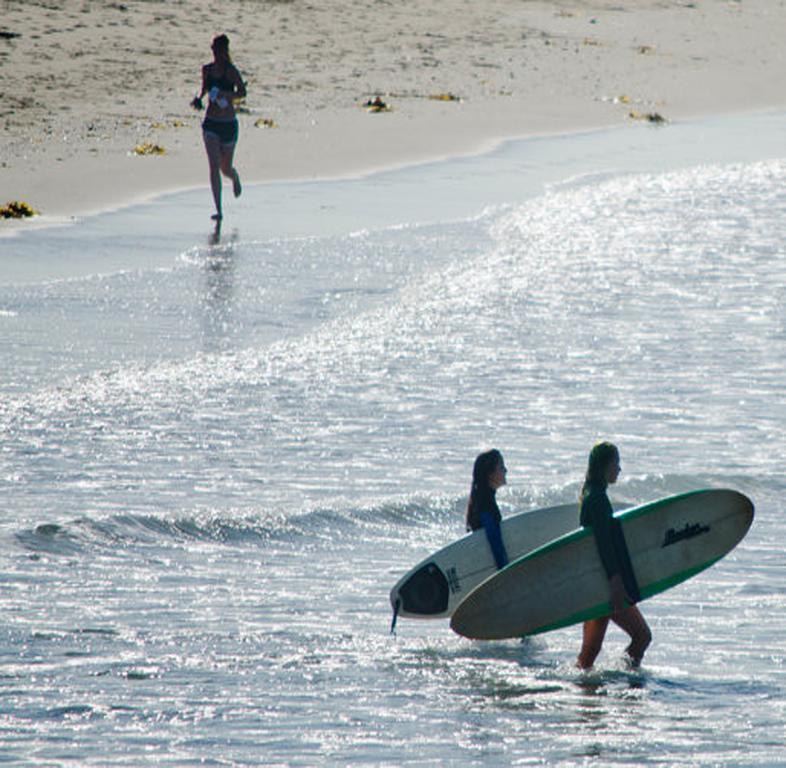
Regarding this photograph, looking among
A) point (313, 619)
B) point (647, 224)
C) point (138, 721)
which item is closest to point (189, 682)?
point (138, 721)

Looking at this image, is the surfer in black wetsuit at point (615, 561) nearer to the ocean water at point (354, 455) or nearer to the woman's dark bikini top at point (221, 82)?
the ocean water at point (354, 455)

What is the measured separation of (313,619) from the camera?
8578 mm

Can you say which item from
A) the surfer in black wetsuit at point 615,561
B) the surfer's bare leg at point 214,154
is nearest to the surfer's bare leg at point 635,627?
the surfer in black wetsuit at point 615,561

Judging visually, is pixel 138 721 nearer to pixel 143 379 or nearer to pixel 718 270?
pixel 143 379

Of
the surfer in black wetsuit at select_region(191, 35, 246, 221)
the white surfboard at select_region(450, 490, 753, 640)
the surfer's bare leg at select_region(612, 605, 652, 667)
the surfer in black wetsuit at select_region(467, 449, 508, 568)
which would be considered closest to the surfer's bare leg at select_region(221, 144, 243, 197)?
the surfer in black wetsuit at select_region(191, 35, 246, 221)

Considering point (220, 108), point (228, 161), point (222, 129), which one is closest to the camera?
point (220, 108)

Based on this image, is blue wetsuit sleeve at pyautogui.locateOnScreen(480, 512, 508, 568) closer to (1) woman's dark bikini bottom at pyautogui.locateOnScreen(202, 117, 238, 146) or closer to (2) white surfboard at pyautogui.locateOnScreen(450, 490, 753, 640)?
(2) white surfboard at pyautogui.locateOnScreen(450, 490, 753, 640)

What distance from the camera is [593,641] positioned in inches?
317

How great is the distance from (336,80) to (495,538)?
20.3 m

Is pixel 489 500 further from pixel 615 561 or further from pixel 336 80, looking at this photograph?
pixel 336 80

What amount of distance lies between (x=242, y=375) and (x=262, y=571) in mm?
4137

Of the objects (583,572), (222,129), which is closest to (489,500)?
(583,572)

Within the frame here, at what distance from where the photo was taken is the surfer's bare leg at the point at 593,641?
8055 millimetres

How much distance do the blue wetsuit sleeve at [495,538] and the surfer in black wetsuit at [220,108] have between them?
30.9 feet
